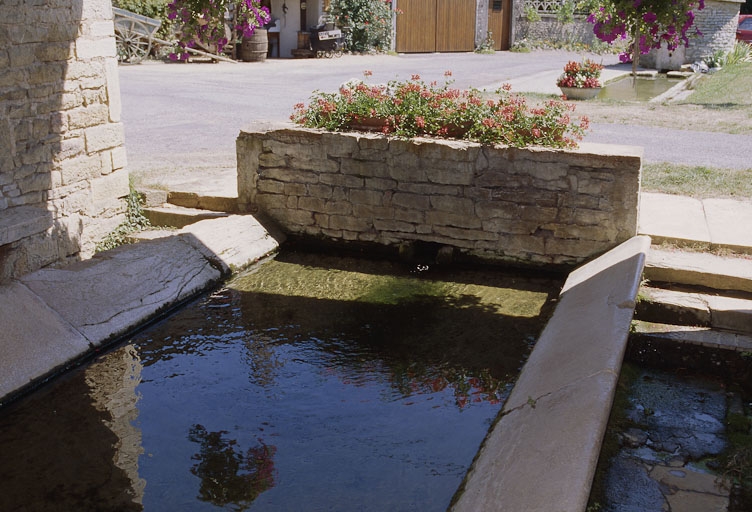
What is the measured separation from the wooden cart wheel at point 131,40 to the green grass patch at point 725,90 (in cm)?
1122

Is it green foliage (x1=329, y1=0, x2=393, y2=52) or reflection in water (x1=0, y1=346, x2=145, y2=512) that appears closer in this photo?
reflection in water (x1=0, y1=346, x2=145, y2=512)

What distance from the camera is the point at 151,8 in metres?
17.7

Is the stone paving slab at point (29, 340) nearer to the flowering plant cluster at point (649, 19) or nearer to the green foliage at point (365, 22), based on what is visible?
the flowering plant cluster at point (649, 19)

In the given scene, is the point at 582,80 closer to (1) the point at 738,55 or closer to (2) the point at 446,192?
(2) the point at 446,192

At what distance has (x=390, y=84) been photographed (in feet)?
23.0

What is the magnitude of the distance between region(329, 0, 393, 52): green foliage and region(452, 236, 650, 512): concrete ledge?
59.6 ft

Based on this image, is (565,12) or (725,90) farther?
(565,12)

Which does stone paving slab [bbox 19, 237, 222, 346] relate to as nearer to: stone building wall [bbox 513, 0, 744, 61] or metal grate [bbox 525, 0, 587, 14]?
stone building wall [bbox 513, 0, 744, 61]

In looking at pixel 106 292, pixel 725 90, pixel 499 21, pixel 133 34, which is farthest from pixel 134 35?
pixel 499 21

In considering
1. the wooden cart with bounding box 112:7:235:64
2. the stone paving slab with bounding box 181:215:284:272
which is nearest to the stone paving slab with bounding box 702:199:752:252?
the stone paving slab with bounding box 181:215:284:272

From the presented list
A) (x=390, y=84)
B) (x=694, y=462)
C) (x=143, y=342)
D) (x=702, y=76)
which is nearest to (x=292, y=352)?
(x=143, y=342)

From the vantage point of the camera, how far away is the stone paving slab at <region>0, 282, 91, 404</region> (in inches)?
169

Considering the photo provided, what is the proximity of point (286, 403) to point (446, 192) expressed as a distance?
8.83 ft

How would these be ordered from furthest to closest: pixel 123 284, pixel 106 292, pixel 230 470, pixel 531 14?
pixel 531 14 < pixel 123 284 < pixel 106 292 < pixel 230 470
